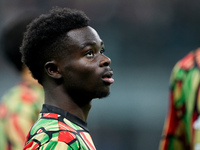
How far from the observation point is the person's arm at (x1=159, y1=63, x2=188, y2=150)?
336 cm

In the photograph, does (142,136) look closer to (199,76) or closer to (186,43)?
(186,43)

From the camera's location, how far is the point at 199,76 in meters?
3.23

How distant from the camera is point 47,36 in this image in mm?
2404

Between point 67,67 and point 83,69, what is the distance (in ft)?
0.26

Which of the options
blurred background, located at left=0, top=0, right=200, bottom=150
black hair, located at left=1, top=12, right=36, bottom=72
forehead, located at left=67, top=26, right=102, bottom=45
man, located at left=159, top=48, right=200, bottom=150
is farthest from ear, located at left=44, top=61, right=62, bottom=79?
blurred background, located at left=0, top=0, right=200, bottom=150

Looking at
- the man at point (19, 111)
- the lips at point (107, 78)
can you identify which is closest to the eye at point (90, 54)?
the lips at point (107, 78)

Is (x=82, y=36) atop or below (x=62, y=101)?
atop

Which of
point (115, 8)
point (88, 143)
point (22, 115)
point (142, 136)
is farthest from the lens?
point (115, 8)

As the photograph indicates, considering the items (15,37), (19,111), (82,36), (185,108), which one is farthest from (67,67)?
(15,37)

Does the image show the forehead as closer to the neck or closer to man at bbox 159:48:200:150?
the neck

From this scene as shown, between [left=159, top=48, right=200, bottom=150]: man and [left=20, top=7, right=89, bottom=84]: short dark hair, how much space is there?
105 cm

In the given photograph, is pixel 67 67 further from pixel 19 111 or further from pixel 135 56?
pixel 135 56

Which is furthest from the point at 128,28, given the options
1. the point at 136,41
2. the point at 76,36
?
the point at 76,36

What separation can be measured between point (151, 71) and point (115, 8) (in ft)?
5.19
